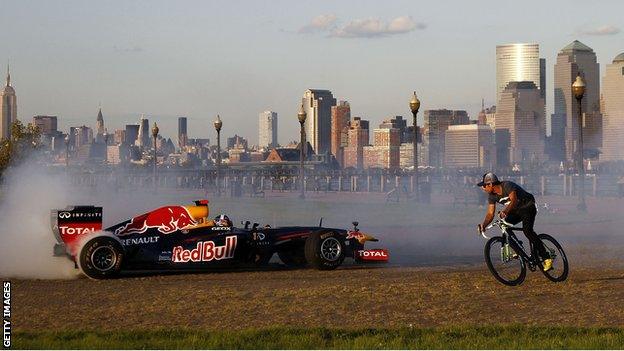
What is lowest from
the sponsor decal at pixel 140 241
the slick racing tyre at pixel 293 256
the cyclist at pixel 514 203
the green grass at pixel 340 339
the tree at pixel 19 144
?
the green grass at pixel 340 339

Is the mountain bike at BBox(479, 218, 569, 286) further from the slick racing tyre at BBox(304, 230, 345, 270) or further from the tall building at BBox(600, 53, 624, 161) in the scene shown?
the tall building at BBox(600, 53, 624, 161)

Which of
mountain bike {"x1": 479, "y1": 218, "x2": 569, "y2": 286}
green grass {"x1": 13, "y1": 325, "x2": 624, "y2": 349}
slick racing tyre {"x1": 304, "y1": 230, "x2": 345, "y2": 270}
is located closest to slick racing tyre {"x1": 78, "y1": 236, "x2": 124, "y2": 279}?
slick racing tyre {"x1": 304, "y1": 230, "x2": 345, "y2": 270}

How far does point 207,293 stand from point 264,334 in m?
4.47

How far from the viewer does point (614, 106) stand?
134 m

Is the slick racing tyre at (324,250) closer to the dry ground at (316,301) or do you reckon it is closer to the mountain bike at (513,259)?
the dry ground at (316,301)

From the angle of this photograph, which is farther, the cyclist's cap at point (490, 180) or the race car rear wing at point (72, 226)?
the race car rear wing at point (72, 226)

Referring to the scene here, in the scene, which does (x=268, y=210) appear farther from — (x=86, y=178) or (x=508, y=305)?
(x=508, y=305)

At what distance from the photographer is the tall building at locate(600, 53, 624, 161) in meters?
129

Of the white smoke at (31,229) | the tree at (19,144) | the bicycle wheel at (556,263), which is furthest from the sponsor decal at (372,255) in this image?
the tree at (19,144)

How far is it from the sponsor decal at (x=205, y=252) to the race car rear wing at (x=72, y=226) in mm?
1569

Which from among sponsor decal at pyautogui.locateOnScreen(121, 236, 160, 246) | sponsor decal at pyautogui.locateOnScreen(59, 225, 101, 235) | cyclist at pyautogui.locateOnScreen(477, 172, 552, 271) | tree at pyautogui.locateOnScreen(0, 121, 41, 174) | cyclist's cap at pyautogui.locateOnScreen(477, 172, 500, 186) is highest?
tree at pyautogui.locateOnScreen(0, 121, 41, 174)

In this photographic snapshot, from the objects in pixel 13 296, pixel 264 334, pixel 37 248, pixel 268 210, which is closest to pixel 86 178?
pixel 268 210

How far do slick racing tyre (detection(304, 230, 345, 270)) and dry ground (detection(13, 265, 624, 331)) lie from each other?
911 mm

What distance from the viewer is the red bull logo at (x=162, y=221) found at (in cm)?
2117
